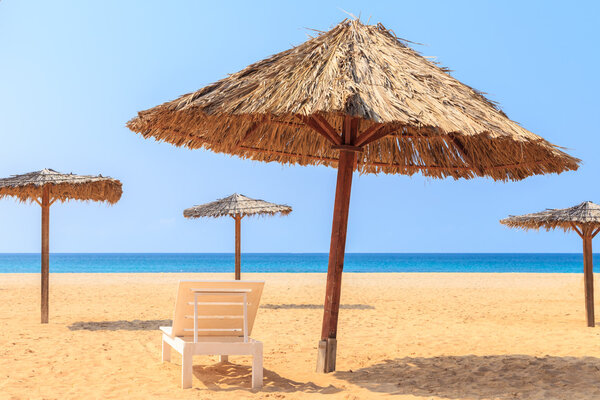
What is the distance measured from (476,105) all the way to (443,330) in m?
4.06

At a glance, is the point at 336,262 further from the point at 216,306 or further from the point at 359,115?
the point at 359,115

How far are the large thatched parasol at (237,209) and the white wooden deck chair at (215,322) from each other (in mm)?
6496

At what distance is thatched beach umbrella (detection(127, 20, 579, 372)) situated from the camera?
4281 millimetres

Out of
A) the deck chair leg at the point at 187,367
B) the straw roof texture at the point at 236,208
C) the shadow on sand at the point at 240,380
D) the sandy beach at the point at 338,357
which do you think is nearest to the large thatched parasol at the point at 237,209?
the straw roof texture at the point at 236,208

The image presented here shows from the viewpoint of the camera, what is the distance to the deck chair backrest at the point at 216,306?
4.58 m

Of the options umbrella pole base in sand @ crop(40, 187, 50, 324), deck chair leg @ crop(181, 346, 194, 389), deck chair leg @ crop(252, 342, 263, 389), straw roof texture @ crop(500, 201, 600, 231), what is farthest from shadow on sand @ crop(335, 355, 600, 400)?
umbrella pole base in sand @ crop(40, 187, 50, 324)

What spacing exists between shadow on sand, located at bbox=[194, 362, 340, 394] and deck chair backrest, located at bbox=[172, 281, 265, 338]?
35cm

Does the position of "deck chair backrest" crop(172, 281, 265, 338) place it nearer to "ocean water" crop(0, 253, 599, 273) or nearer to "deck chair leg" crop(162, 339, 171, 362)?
"deck chair leg" crop(162, 339, 171, 362)

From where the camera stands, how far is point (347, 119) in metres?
4.95

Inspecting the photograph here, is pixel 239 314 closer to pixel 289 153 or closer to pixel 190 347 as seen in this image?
pixel 190 347

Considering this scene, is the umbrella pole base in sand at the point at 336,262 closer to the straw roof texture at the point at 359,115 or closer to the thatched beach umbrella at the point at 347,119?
the thatched beach umbrella at the point at 347,119

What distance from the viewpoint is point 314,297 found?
1413 centimetres

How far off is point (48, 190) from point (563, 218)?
7.26 m

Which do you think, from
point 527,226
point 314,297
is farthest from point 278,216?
point 527,226
